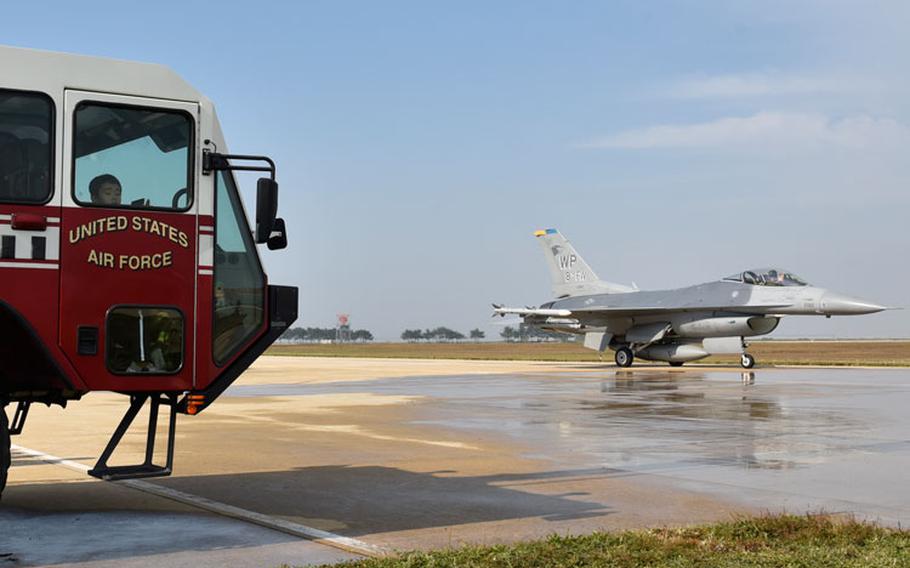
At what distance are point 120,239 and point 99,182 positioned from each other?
0.45 meters

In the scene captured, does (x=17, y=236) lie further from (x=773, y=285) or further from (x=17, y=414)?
(x=773, y=285)

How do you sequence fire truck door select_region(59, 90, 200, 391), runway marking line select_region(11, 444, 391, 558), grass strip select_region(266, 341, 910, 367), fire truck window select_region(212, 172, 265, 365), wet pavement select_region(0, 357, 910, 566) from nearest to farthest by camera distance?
runway marking line select_region(11, 444, 391, 558), fire truck door select_region(59, 90, 200, 391), wet pavement select_region(0, 357, 910, 566), fire truck window select_region(212, 172, 265, 365), grass strip select_region(266, 341, 910, 367)

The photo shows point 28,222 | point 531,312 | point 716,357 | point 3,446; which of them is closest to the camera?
point 28,222

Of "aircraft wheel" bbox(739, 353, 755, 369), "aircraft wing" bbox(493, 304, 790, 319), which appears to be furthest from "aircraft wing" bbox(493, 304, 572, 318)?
"aircraft wheel" bbox(739, 353, 755, 369)

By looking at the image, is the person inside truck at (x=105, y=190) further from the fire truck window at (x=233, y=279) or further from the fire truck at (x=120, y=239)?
the fire truck window at (x=233, y=279)

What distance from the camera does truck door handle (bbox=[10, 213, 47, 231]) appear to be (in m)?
6.92

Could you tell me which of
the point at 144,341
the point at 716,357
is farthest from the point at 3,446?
the point at 716,357

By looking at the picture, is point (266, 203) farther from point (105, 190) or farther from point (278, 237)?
point (105, 190)

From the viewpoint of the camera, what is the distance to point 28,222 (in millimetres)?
6938

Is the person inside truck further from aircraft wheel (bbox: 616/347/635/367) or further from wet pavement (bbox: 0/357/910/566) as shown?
aircraft wheel (bbox: 616/347/635/367)

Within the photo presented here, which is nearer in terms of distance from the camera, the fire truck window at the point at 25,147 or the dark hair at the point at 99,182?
the fire truck window at the point at 25,147

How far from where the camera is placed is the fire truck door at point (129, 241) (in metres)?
7.13

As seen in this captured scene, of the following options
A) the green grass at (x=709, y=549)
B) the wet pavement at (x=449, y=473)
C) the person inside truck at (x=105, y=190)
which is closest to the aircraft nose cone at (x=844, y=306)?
the wet pavement at (x=449, y=473)

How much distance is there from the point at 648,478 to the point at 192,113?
577 cm
